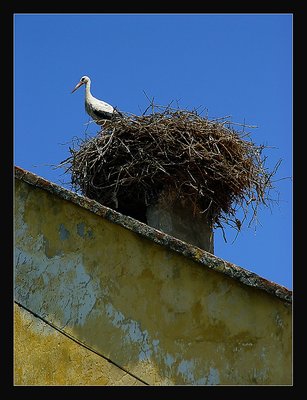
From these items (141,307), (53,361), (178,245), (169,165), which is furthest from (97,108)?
(53,361)

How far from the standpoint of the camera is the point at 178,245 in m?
7.75

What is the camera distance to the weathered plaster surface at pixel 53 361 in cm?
752

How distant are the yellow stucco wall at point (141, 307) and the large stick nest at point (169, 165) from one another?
187 centimetres

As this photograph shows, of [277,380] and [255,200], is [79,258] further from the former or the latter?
[255,200]

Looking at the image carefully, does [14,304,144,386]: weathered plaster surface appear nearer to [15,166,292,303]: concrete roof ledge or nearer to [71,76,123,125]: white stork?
[15,166,292,303]: concrete roof ledge

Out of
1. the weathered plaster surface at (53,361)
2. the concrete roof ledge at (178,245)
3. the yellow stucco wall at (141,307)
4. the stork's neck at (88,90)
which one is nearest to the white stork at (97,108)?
the stork's neck at (88,90)

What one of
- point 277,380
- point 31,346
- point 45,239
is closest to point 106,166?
point 45,239

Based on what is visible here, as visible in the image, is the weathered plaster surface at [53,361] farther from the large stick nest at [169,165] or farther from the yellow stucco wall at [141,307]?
the large stick nest at [169,165]

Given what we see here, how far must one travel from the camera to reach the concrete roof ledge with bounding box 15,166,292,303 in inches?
295

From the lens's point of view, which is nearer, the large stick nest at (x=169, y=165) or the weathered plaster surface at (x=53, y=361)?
the weathered plaster surface at (x=53, y=361)

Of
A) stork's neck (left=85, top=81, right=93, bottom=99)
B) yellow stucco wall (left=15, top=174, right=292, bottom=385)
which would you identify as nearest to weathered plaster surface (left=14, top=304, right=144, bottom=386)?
yellow stucco wall (left=15, top=174, right=292, bottom=385)

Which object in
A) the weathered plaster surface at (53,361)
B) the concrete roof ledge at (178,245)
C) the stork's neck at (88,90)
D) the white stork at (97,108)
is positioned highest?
the stork's neck at (88,90)

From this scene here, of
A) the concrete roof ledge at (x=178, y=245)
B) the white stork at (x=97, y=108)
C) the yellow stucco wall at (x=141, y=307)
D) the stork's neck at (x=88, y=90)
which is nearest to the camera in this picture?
the yellow stucco wall at (x=141, y=307)

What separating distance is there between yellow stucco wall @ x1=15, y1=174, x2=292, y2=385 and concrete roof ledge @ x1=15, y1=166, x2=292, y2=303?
0.06 m
